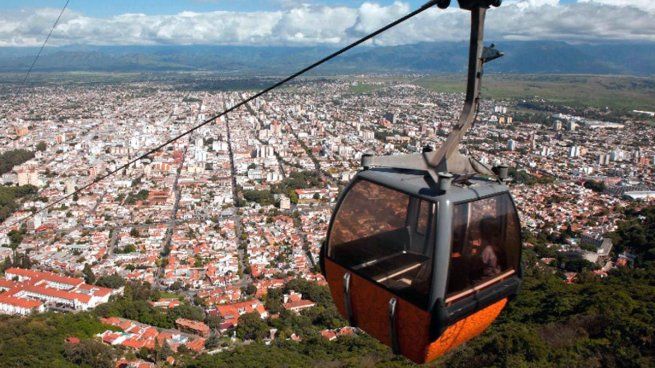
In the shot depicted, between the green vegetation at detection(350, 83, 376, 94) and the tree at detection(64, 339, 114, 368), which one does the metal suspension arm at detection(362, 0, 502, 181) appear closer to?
the tree at detection(64, 339, 114, 368)

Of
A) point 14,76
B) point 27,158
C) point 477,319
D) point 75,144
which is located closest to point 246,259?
point 477,319

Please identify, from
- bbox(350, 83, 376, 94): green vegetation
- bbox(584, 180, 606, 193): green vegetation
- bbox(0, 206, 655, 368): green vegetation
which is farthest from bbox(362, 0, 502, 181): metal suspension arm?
bbox(350, 83, 376, 94): green vegetation

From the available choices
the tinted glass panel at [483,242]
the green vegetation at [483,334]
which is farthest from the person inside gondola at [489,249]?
the green vegetation at [483,334]

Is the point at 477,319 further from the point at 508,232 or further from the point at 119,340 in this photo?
the point at 119,340

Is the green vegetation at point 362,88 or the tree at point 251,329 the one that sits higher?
the green vegetation at point 362,88

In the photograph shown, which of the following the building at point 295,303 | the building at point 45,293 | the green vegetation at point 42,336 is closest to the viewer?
the green vegetation at point 42,336

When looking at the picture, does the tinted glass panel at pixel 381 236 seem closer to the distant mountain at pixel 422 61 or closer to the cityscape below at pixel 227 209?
the cityscape below at pixel 227 209

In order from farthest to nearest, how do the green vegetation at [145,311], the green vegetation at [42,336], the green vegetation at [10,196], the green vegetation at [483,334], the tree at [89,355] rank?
the green vegetation at [10,196], the green vegetation at [145,311], the tree at [89,355], the green vegetation at [42,336], the green vegetation at [483,334]

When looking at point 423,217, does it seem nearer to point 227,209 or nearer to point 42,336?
point 42,336
